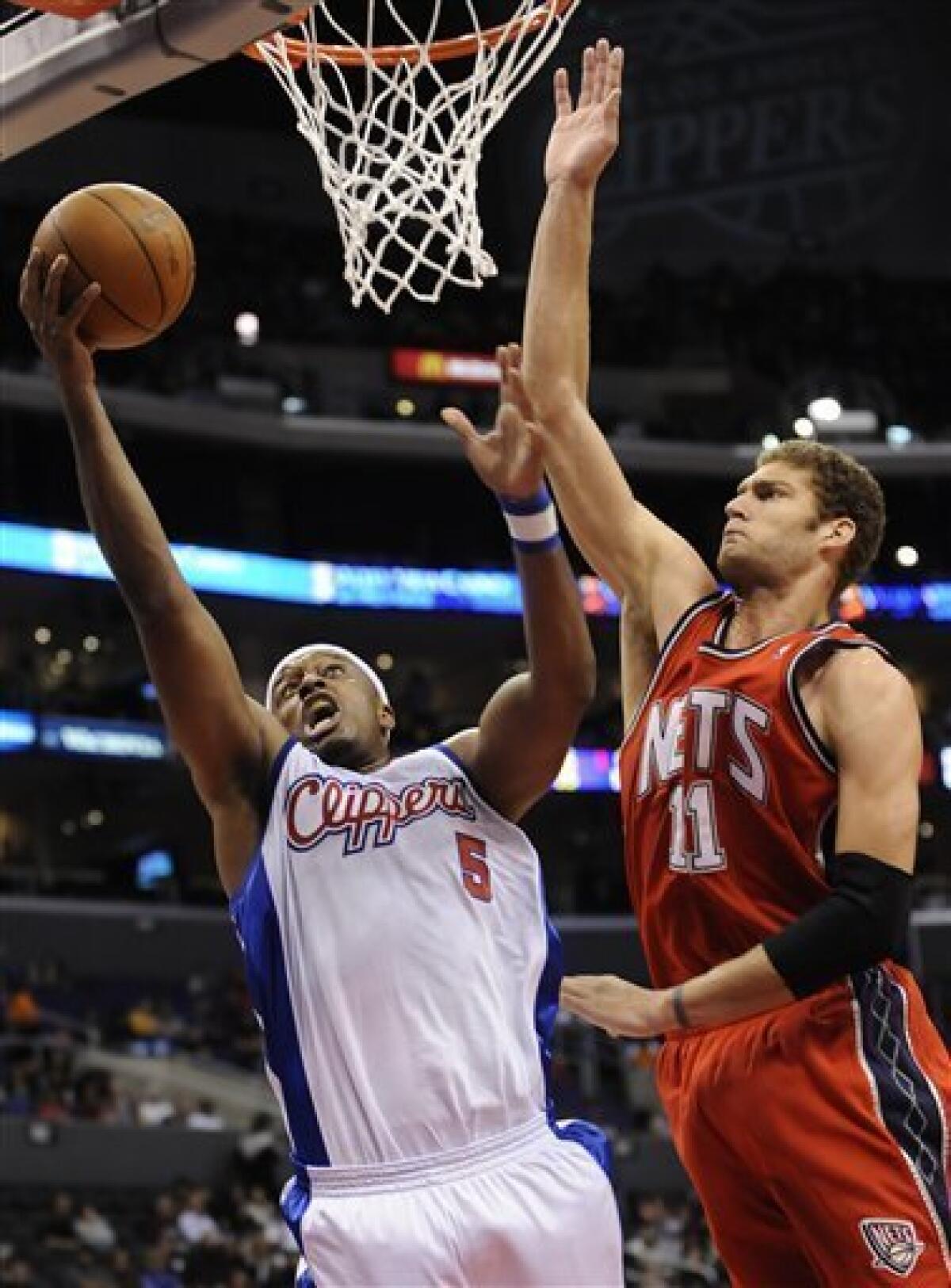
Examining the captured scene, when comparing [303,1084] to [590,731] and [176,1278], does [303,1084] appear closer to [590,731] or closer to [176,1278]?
[176,1278]

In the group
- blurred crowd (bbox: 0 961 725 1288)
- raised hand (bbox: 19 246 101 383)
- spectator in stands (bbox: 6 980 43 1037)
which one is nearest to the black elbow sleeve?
raised hand (bbox: 19 246 101 383)

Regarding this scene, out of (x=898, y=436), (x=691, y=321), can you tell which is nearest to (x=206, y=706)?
(x=898, y=436)

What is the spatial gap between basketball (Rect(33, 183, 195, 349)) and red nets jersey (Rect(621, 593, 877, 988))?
1283 mm

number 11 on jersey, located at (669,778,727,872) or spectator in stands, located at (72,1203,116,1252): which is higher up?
number 11 on jersey, located at (669,778,727,872)

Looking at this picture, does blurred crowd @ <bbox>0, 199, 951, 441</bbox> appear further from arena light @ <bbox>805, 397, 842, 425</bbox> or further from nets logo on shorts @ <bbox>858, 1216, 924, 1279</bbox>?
nets logo on shorts @ <bbox>858, 1216, 924, 1279</bbox>

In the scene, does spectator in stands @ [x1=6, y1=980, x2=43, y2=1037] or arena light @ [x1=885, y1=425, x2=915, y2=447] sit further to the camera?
arena light @ [x1=885, y1=425, x2=915, y2=447]

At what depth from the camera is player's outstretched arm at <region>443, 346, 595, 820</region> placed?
146 inches

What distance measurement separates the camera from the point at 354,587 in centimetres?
2711

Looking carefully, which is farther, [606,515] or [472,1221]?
[606,515]

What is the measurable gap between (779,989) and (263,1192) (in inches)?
609

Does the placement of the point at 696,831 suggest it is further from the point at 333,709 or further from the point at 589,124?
the point at 589,124

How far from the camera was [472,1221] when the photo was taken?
3732 millimetres

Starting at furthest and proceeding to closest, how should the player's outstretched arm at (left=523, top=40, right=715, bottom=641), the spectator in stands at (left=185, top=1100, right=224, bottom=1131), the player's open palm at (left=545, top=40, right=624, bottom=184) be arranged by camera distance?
the spectator in stands at (left=185, top=1100, right=224, bottom=1131) → the player's open palm at (left=545, top=40, right=624, bottom=184) → the player's outstretched arm at (left=523, top=40, right=715, bottom=641)

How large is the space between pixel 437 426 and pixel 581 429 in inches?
915
